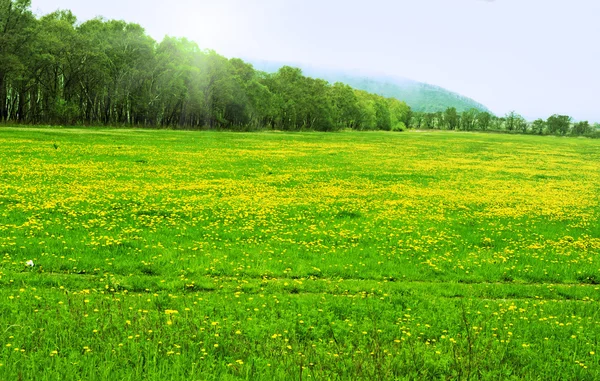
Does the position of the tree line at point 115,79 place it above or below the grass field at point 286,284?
above

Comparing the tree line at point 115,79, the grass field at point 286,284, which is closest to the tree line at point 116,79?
the tree line at point 115,79

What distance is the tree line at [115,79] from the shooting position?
237 feet

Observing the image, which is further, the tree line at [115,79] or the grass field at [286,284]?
the tree line at [115,79]

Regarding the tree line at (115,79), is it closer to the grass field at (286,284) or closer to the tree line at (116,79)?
the tree line at (116,79)

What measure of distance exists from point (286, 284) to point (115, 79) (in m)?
89.1

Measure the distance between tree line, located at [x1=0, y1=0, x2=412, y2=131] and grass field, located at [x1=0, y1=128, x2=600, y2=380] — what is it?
5856 cm

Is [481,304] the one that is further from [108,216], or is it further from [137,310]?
[108,216]

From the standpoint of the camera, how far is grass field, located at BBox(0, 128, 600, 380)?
7.36 m

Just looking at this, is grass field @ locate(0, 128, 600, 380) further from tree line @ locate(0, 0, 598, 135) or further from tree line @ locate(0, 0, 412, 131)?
tree line @ locate(0, 0, 412, 131)

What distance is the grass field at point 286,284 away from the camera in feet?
24.1

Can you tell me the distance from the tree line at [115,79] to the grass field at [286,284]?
192ft

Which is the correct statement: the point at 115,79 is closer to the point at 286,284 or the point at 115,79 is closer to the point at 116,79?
the point at 116,79

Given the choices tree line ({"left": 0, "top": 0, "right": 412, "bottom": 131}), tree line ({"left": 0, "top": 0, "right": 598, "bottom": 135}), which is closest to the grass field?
tree line ({"left": 0, "top": 0, "right": 598, "bottom": 135})

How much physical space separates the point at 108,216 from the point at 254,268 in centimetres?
831
